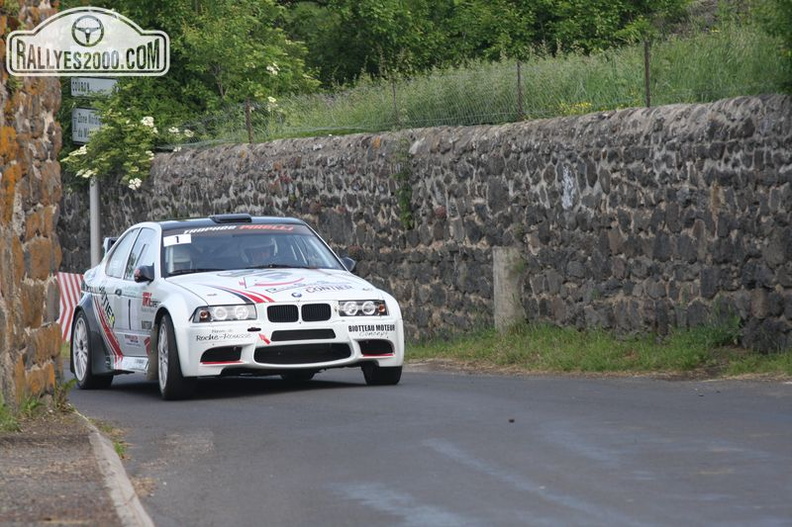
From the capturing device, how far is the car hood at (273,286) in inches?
500

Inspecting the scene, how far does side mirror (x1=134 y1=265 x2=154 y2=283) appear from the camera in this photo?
1370 cm

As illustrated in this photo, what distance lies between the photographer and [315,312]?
41.8ft

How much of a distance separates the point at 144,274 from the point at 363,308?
6.93 ft

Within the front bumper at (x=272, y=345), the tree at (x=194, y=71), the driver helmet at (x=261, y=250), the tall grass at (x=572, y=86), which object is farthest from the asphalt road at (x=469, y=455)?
the tree at (x=194, y=71)

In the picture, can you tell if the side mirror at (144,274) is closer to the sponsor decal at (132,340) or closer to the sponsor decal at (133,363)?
the sponsor decal at (132,340)

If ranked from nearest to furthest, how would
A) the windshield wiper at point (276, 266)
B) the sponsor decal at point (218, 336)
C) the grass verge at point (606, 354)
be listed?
1. the sponsor decal at point (218, 336)
2. the windshield wiper at point (276, 266)
3. the grass verge at point (606, 354)

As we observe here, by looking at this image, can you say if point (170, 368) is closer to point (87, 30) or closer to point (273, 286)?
point (273, 286)

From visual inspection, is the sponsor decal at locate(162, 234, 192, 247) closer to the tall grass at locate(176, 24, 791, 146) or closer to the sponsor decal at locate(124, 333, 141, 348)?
the sponsor decal at locate(124, 333, 141, 348)

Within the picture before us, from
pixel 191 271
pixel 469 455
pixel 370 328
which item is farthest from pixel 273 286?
pixel 469 455

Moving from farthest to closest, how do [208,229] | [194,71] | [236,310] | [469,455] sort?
[194,71]
[208,229]
[236,310]
[469,455]

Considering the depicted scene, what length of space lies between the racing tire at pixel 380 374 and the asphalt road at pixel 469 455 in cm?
18

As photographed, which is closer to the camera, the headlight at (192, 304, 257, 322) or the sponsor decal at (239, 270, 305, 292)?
the headlight at (192, 304, 257, 322)

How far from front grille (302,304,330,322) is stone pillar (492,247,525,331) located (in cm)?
552

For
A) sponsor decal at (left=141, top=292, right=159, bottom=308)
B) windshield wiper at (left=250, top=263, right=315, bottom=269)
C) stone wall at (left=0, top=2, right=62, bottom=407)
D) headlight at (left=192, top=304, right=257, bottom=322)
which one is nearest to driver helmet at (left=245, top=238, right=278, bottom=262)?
windshield wiper at (left=250, top=263, right=315, bottom=269)
